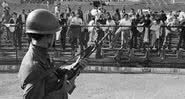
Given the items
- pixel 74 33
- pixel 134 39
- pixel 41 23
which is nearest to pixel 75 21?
pixel 74 33

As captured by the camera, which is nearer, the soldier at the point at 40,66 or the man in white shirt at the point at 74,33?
the soldier at the point at 40,66

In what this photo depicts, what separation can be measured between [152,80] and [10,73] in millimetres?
5027

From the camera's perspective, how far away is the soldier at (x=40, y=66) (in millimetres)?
2852

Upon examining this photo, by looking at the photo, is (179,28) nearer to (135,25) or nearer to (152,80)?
(135,25)

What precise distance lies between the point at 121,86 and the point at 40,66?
8698 mm

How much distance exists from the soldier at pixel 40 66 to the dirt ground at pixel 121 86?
278 inches

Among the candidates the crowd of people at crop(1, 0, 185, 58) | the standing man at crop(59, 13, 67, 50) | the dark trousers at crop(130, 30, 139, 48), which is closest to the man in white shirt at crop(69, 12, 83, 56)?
the crowd of people at crop(1, 0, 185, 58)

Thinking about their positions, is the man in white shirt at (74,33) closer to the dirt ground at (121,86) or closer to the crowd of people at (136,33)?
the crowd of people at (136,33)

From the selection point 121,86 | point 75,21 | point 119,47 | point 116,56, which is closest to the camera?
point 121,86

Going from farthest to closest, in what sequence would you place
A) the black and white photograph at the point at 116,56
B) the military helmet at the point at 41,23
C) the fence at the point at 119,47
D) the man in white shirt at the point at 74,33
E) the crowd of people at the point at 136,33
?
the fence at the point at 119,47 < the man in white shirt at the point at 74,33 < the crowd of people at the point at 136,33 < the black and white photograph at the point at 116,56 < the military helmet at the point at 41,23

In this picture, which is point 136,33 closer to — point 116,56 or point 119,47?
point 119,47

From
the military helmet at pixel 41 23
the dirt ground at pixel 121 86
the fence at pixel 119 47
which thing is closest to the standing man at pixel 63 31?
the fence at pixel 119 47

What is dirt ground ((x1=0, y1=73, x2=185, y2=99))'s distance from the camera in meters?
10.3

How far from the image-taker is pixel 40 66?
295 cm
